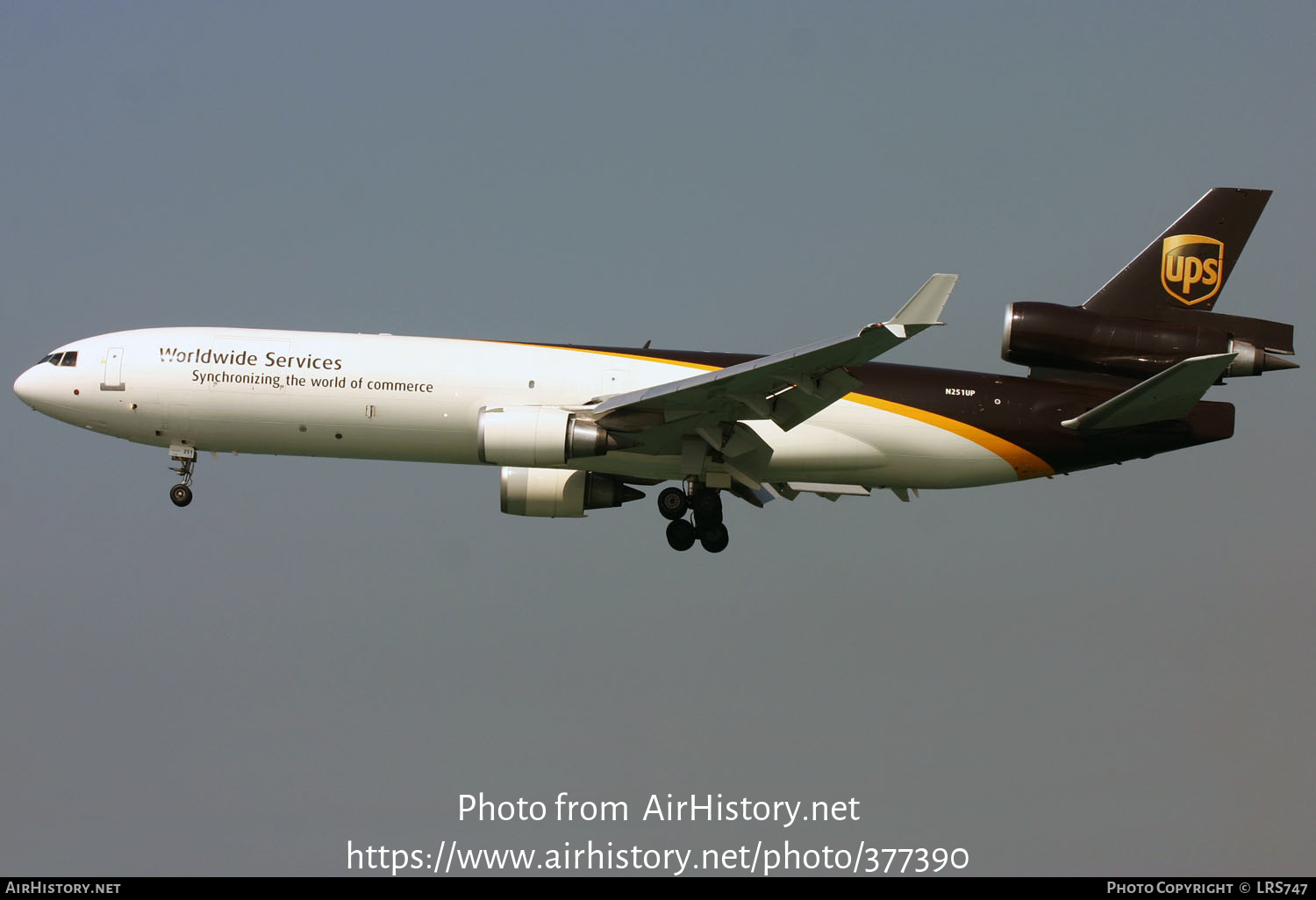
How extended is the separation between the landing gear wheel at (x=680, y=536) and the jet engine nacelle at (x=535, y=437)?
11.7 feet

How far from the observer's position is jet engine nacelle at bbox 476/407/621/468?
29.5 m

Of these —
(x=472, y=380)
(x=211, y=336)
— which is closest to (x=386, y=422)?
(x=472, y=380)

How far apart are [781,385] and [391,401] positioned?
8.94 metres

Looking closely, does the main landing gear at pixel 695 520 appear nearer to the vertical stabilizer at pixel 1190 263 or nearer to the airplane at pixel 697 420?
the airplane at pixel 697 420

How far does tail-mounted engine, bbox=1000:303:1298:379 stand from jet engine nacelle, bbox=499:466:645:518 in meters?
9.97

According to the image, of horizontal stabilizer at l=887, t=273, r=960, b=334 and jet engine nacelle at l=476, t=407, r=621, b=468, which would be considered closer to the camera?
horizontal stabilizer at l=887, t=273, r=960, b=334

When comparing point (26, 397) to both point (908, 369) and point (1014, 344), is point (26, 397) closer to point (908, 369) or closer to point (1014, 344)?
point (908, 369)

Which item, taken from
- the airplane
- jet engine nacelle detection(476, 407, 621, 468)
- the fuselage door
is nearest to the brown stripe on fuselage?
the airplane

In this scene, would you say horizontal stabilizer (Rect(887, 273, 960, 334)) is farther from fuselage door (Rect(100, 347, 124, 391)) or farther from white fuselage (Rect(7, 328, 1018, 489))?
fuselage door (Rect(100, 347, 124, 391))

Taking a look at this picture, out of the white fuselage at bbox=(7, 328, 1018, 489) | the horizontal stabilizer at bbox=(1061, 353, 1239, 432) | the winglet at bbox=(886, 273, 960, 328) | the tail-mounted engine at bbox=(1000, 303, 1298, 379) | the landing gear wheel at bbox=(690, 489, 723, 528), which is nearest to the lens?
the winglet at bbox=(886, 273, 960, 328)

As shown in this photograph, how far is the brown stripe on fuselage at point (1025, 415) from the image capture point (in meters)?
31.5

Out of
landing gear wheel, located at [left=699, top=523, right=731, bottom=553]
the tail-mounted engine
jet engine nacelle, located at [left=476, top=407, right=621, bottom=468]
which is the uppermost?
the tail-mounted engine

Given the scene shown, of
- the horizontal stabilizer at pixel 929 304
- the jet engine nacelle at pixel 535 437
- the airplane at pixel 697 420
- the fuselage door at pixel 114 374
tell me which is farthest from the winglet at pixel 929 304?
the fuselage door at pixel 114 374

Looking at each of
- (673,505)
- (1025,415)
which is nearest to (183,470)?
(673,505)
